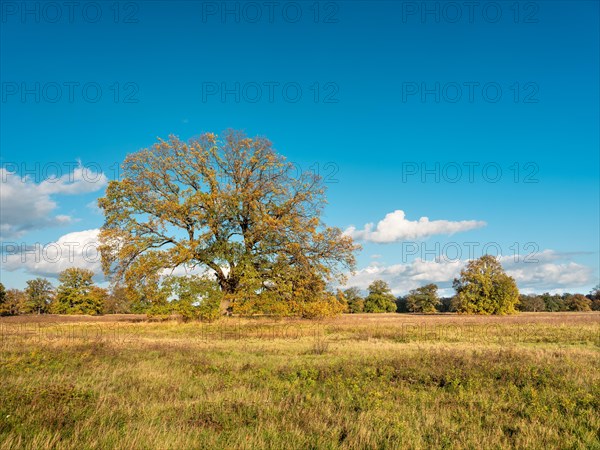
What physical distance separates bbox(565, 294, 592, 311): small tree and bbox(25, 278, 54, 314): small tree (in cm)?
12692

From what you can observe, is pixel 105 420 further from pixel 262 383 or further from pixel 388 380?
pixel 388 380

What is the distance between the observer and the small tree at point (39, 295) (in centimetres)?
7881

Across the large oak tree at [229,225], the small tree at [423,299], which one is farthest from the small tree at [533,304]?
the large oak tree at [229,225]

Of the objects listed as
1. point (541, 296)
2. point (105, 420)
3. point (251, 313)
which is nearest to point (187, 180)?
point (251, 313)

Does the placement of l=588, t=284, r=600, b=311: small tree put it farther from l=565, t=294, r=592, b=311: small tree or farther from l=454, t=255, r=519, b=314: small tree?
l=454, t=255, r=519, b=314: small tree

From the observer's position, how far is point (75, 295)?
219ft

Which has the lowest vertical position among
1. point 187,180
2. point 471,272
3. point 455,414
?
point 455,414

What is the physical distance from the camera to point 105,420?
6.65m

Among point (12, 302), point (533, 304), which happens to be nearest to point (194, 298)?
point (12, 302)

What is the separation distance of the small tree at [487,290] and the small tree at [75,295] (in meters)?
60.2

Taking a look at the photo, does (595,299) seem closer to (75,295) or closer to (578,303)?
(578,303)

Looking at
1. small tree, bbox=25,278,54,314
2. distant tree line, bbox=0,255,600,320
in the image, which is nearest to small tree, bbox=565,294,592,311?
distant tree line, bbox=0,255,600,320

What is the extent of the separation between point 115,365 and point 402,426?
886 centimetres

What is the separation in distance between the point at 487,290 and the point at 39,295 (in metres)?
82.6
